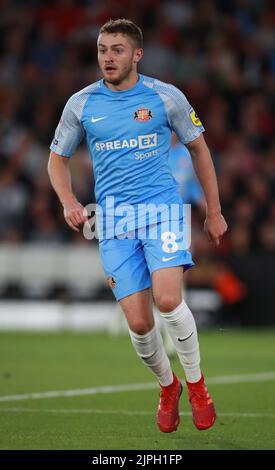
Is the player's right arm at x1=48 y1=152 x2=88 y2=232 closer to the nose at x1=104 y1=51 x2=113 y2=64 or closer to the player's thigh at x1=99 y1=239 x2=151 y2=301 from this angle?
the player's thigh at x1=99 y1=239 x2=151 y2=301

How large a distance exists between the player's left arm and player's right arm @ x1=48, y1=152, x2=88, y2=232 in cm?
74

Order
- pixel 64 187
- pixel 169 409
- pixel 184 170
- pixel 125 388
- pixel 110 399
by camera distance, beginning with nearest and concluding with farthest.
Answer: pixel 169 409, pixel 64 187, pixel 110 399, pixel 125 388, pixel 184 170

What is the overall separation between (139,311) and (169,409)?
625 mm

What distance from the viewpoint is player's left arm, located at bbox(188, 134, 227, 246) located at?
22.4 feet

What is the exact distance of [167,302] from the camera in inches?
261

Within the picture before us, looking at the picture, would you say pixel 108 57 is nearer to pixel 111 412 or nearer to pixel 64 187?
pixel 64 187

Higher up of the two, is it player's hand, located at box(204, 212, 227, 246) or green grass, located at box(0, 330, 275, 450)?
player's hand, located at box(204, 212, 227, 246)

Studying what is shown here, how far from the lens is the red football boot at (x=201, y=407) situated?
664cm

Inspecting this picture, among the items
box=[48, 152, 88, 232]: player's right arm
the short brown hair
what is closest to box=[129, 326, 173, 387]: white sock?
box=[48, 152, 88, 232]: player's right arm

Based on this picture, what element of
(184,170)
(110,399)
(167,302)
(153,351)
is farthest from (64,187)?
(184,170)

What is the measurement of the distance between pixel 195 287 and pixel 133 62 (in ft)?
29.2

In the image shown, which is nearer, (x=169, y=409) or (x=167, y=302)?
(x=167, y=302)

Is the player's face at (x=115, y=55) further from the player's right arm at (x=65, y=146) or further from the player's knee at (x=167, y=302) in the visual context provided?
the player's knee at (x=167, y=302)

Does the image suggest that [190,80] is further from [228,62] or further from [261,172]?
A: [261,172]
